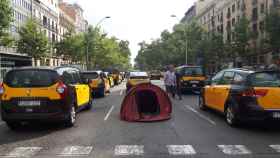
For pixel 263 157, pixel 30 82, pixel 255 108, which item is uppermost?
pixel 30 82

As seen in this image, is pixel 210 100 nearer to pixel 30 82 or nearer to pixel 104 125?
pixel 104 125

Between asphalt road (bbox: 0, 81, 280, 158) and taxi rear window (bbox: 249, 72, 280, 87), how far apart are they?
1.14 m

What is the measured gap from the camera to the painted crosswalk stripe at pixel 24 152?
7859 millimetres

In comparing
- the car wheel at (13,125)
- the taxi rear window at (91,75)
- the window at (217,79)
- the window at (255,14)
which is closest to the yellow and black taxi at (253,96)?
the window at (217,79)

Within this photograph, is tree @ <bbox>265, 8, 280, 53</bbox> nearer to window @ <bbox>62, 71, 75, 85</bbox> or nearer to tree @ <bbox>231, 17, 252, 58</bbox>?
tree @ <bbox>231, 17, 252, 58</bbox>

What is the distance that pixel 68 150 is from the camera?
26.9 feet

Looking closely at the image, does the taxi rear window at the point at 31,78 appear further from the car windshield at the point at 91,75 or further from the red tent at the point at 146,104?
the car windshield at the point at 91,75

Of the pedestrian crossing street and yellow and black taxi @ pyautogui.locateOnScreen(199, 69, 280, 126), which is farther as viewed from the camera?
yellow and black taxi @ pyautogui.locateOnScreen(199, 69, 280, 126)

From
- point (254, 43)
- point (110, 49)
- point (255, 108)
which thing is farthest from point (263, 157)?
point (110, 49)

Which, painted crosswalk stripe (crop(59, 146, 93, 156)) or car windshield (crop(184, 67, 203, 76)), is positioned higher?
car windshield (crop(184, 67, 203, 76))

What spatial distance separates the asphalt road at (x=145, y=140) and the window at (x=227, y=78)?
112 cm

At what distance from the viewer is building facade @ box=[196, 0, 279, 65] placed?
175 ft

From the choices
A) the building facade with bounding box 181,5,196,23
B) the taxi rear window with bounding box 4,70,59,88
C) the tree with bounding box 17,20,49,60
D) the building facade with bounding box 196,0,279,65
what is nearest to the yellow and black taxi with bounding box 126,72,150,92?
the taxi rear window with bounding box 4,70,59,88

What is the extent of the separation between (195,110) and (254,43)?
1771 inches
